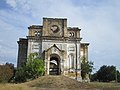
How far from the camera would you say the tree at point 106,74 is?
231 ft

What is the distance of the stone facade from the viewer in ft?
159

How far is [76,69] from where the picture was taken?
48906mm

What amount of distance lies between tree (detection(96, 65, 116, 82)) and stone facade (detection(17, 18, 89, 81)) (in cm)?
2462

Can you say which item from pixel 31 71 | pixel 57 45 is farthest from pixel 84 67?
pixel 31 71

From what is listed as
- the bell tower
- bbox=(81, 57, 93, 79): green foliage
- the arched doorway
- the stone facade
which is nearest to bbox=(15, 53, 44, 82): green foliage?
the stone facade

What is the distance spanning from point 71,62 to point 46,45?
6.57 metres

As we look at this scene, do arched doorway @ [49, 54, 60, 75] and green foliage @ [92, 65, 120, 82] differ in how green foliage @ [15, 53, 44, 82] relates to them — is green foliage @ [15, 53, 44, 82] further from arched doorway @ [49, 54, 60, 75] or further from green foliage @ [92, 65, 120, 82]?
green foliage @ [92, 65, 120, 82]

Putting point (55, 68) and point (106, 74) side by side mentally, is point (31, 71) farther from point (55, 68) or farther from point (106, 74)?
point (106, 74)

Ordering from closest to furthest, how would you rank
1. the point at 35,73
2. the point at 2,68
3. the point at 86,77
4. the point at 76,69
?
the point at 2,68 → the point at 35,73 → the point at 76,69 → the point at 86,77

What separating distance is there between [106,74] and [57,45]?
28622 mm

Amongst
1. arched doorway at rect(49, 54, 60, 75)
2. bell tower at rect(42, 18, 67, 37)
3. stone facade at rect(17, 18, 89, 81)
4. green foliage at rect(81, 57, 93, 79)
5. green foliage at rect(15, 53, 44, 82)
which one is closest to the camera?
green foliage at rect(15, 53, 44, 82)

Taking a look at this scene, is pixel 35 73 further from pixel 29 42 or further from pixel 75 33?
pixel 75 33

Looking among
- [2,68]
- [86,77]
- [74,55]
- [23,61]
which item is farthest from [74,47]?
[2,68]

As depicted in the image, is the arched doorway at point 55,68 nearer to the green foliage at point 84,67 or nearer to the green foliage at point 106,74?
the green foliage at point 84,67
